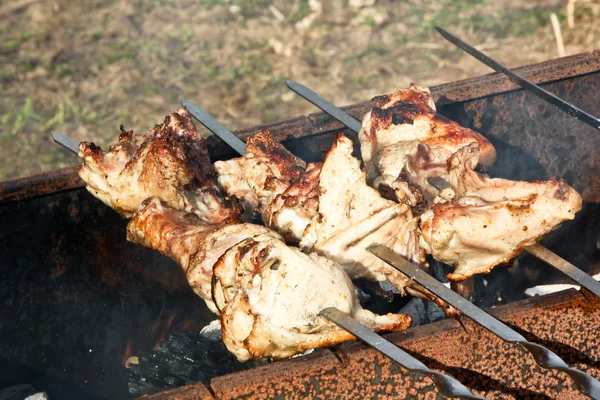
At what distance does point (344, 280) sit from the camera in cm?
241

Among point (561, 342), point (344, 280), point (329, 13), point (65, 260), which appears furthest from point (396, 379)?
point (329, 13)

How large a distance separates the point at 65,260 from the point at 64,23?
5300mm

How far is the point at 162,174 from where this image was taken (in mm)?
2906

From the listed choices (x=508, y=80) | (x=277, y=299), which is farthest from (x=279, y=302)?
(x=508, y=80)

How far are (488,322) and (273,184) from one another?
1069mm

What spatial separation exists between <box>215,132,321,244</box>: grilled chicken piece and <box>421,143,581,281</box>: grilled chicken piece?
0.48 m

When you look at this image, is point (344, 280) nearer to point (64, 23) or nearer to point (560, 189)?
point (560, 189)

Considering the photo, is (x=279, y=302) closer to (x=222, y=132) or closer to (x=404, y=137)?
(x=404, y=137)

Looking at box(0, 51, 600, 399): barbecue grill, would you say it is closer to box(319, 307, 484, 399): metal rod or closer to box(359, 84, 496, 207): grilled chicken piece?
box(319, 307, 484, 399): metal rod

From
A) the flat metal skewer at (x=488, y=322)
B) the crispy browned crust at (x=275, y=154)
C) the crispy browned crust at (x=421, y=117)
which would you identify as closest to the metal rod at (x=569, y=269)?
the flat metal skewer at (x=488, y=322)

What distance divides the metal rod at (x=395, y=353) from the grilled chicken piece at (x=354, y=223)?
0.32m

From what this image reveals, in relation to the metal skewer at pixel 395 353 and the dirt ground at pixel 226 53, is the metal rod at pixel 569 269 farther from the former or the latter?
the dirt ground at pixel 226 53

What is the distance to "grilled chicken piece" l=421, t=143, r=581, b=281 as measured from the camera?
7.82 feet

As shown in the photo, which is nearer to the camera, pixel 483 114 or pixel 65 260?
pixel 65 260
